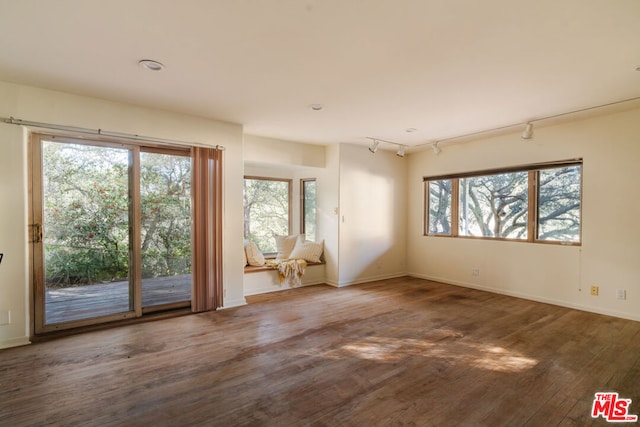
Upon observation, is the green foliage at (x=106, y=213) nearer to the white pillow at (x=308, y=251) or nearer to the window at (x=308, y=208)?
the white pillow at (x=308, y=251)

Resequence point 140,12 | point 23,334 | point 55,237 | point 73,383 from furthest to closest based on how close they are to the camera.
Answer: point 55,237, point 23,334, point 73,383, point 140,12

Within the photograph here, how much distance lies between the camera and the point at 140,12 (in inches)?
76.5

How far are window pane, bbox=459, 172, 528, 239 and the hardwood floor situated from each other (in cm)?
144

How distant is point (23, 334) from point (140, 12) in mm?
3255

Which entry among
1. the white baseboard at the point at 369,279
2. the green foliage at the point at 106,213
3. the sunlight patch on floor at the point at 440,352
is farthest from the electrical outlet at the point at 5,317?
the white baseboard at the point at 369,279

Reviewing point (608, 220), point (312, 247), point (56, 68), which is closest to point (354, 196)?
point (312, 247)

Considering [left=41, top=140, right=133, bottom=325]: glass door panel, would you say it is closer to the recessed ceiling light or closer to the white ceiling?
the white ceiling

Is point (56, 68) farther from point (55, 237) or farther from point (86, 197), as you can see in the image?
point (55, 237)

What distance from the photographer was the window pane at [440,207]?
19.2 ft

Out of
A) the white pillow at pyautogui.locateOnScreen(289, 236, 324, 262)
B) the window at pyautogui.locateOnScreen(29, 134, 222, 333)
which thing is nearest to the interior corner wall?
the white pillow at pyautogui.locateOnScreen(289, 236, 324, 262)

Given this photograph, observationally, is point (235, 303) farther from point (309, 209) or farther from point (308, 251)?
point (309, 209)

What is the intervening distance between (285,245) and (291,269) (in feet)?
2.46

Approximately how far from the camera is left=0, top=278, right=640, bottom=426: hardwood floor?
203 cm

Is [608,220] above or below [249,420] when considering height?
above
